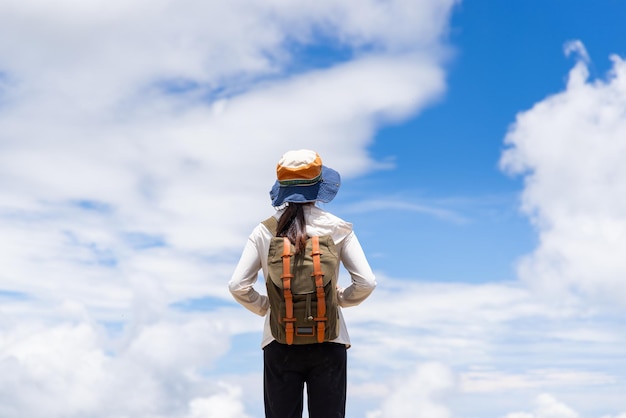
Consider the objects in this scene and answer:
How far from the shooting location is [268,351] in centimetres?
988

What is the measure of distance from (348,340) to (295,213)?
4.56 ft

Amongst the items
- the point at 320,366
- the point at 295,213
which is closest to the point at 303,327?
the point at 320,366

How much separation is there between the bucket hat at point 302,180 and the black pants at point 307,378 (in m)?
1.49

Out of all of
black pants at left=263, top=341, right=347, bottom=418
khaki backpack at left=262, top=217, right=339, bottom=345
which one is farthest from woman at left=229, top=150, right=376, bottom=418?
khaki backpack at left=262, top=217, right=339, bottom=345

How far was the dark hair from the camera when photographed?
9680 millimetres

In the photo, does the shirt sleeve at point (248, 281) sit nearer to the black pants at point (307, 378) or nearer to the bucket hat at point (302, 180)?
the black pants at point (307, 378)

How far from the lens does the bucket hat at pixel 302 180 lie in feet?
33.0

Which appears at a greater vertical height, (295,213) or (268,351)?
(295,213)

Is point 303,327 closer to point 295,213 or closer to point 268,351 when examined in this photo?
point 268,351

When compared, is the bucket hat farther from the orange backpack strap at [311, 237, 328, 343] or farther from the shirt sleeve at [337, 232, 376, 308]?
the orange backpack strap at [311, 237, 328, 343]

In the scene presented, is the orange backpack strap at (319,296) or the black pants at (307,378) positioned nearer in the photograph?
the orange backpack strap at (319,296)

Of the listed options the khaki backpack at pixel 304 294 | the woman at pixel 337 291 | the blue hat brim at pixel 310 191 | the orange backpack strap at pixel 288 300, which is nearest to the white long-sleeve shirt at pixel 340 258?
the woman at pixel 337 291

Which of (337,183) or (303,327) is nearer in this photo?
(303,327)

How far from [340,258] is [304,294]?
68cm
